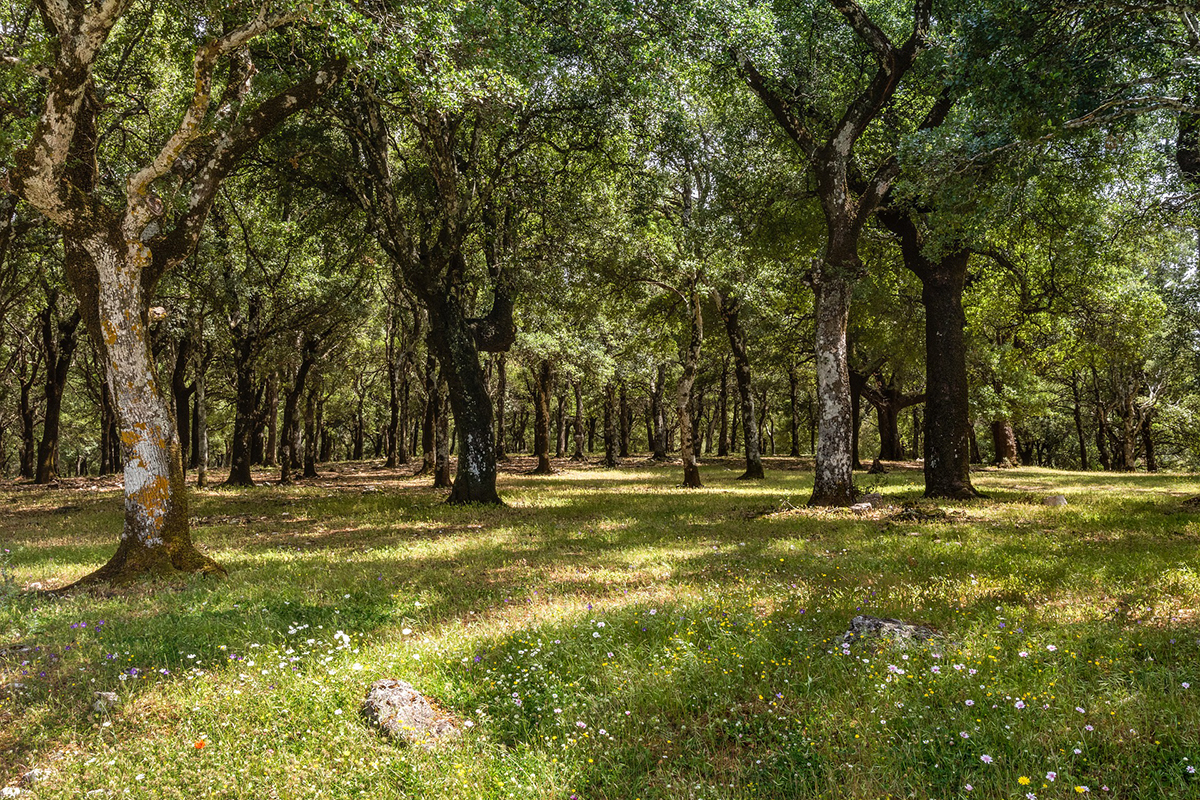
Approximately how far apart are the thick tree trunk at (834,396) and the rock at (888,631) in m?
9.10

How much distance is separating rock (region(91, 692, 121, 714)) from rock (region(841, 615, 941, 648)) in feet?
19.8

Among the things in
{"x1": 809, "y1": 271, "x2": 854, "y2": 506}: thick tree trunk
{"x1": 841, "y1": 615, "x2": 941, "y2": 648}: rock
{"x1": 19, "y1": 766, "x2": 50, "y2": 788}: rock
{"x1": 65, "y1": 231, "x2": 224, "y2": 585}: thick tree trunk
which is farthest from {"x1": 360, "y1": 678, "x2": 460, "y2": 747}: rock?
{"x1": 809, "y1": 271, "x2": 854, "y2": 506}: thick tree trunk

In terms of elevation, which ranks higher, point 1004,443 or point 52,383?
point 52,383

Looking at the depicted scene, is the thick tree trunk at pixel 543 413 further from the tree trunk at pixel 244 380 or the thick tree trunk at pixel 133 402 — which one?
the thick tree trunk at pixel 133 402

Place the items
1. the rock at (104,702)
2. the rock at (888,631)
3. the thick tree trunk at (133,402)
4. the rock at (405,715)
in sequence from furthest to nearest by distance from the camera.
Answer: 1. the thick tree trunk at (133,402)
2. the rock at (888,631)
3. the rock at (104,702)
4. the rock at (405,715)

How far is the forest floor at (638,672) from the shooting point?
3695 mm

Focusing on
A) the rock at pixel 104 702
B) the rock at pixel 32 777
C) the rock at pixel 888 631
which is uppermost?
the rock at pixel 888 631

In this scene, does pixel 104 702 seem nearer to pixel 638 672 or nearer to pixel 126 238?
pixel 638 672

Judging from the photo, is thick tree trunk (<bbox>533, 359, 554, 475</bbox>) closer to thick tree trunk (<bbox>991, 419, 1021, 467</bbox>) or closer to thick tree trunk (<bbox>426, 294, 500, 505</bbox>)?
Result: thick tree trunk (<bbox>426, 294, 500, 505</bbox>)

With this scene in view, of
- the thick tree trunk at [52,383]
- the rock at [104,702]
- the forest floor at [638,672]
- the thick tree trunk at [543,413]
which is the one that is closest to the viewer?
the forest floor at [638,672]

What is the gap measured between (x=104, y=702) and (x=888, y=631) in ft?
21.3

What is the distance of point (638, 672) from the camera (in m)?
4.95

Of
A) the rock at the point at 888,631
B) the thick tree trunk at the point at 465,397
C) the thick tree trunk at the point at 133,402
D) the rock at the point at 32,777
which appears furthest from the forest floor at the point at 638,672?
the thick tree trunk at the point at 465,397

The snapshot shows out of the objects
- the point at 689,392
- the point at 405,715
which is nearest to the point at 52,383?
the point at 689,392
